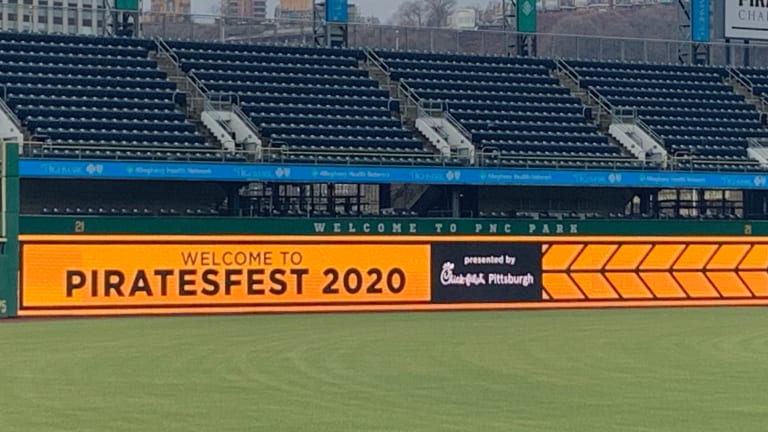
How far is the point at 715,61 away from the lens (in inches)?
2844

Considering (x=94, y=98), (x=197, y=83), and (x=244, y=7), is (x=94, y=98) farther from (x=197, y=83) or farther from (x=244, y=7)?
(x=244, y=7)

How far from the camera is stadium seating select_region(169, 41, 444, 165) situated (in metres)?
44.4

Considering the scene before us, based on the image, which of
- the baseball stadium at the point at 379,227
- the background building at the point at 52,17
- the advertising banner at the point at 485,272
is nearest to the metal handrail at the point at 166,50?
the baseball stadium at the point at 379,227

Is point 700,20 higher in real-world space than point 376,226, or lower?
higher

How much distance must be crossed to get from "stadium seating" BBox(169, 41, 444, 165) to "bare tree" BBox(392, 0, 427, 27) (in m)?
36.9

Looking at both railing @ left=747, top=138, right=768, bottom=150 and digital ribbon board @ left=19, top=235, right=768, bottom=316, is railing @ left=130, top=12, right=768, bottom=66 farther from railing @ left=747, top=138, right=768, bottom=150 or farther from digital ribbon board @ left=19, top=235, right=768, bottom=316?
digital ribbon board @ left=19, top=235, right=768, bottom=316

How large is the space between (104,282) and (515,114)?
61.0 ft

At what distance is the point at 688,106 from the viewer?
53688mm

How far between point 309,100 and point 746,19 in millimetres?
18204

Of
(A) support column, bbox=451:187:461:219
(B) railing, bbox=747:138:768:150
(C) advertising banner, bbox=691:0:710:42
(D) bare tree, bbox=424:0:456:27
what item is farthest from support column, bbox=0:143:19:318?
(D) bare tree, bbox=424:0:456:27

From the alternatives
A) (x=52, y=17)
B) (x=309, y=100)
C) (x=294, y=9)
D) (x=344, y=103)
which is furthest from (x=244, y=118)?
(x=52, y=17)

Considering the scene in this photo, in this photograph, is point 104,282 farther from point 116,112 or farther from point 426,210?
point 426,210

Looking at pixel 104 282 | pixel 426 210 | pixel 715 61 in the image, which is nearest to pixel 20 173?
pixel 104 282

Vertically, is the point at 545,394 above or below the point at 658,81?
below
